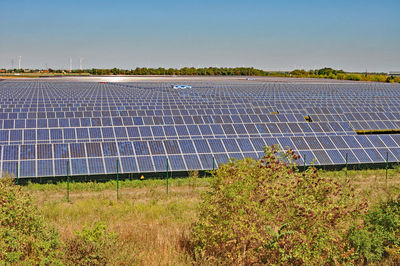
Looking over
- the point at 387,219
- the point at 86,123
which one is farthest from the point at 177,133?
the point at 387,219

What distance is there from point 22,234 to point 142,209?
6864 millimetres

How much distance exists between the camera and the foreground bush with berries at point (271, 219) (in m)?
10.4

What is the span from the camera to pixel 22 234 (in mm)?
10797

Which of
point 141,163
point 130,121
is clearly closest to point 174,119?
point 130,121

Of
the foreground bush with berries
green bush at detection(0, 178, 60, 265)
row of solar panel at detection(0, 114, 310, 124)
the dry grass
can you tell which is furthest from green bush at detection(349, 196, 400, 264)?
row of solar panel at detection(0, 114, 310, 124)

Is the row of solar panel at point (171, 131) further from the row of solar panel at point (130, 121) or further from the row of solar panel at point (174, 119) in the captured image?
the row of solar panel at point (174, 119)

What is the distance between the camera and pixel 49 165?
74.1 ft

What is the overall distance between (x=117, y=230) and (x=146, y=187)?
8.43m

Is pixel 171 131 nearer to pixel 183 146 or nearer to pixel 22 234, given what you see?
pixel 183 146

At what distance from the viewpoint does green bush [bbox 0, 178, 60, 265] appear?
10109 millimetres

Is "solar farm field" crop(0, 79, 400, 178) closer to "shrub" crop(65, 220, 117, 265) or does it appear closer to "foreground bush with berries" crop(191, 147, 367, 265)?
"shrub" crop(65, 220, 117, 265)

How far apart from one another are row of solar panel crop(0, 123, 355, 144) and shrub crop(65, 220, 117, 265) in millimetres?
16453

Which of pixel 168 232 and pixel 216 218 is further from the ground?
pixel 216 218

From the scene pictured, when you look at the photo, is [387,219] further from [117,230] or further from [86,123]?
[86,123]
